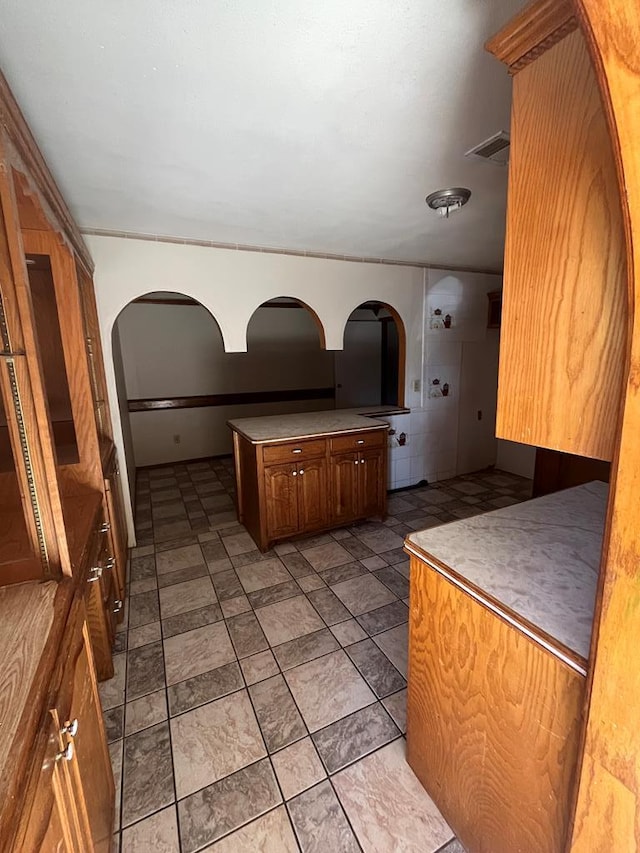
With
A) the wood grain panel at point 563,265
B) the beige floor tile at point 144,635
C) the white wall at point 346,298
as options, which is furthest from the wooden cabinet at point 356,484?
the wood grain panel at point 563,265

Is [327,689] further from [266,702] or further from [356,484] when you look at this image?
A: [356,484]

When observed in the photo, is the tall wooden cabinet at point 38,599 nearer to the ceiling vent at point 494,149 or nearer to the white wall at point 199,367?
the ceiling vent at point 494,149

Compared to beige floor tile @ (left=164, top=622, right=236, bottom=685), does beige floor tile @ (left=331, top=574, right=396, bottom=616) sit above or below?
above

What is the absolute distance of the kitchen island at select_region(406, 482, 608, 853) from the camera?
792 millimetres

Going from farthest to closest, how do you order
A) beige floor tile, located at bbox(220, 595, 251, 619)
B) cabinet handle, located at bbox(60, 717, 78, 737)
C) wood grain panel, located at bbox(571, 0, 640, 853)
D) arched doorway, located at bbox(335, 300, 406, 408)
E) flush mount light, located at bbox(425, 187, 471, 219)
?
arched doorway, located at bbox(335, 300, 406, 408), beige floor tile, located at bbox(220, 595, 251, 619), flush mount light, located at bbox(425, 187, 471, 219), cabinet handle, located at bbox(60, 717, 78, 737), wood grain panel, located at bbox(571, 0, 640, 853)

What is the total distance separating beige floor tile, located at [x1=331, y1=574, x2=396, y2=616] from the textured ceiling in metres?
2.21

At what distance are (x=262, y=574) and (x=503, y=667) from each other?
1.83 metres

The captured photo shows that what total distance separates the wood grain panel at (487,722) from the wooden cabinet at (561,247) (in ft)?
1.66

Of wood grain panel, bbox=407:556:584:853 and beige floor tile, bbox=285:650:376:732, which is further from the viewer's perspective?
beige floor tile, bbox=285:650:376:732

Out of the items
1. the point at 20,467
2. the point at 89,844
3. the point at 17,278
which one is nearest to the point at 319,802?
the point at 89,844

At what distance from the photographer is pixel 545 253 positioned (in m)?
0.71

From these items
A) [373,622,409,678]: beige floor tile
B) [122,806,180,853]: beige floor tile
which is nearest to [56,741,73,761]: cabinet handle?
[122,806,180,853]: beige floor tile

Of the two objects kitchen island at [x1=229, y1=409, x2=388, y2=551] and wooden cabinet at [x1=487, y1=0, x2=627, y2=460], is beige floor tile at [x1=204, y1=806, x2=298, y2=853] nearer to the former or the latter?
wooden cabinet at [x1=487, y1=0, x2=627, y2=460]

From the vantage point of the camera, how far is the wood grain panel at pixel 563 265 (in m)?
0.62
